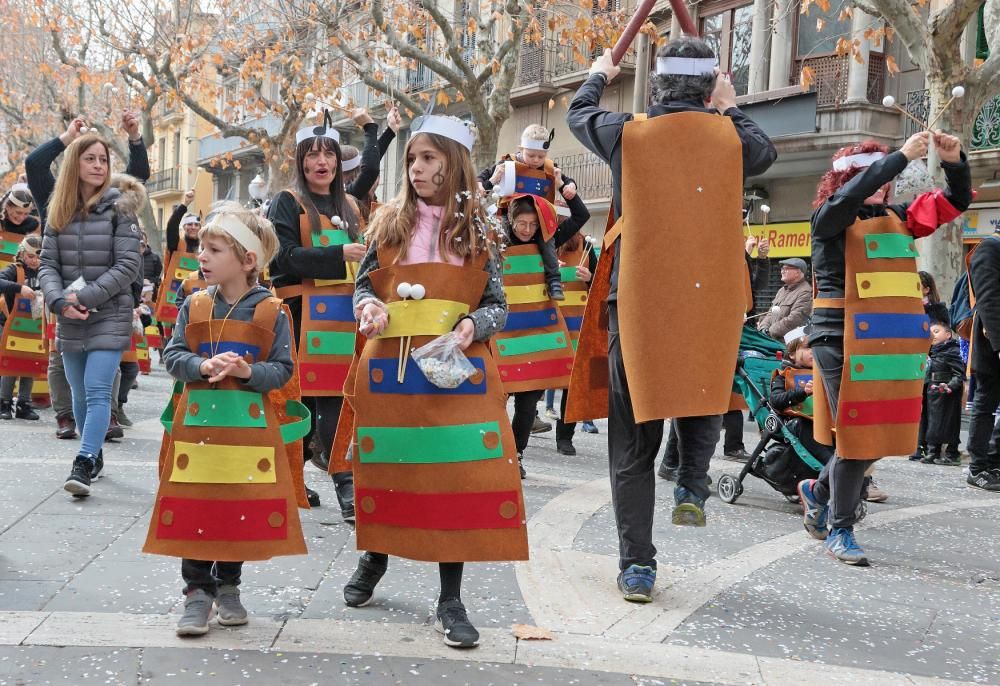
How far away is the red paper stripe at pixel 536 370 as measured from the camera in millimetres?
7436

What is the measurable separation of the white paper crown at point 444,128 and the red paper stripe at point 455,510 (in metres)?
1.27

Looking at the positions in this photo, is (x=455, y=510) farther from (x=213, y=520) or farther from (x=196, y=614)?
(x=196, y=614)

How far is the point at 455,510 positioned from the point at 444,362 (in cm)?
50

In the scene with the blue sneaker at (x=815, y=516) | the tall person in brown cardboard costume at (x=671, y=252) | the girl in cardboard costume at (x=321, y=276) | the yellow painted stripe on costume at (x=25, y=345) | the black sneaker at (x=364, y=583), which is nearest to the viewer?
the black sneaker at (x=364, y=583)

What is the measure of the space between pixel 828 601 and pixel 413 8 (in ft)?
52.8

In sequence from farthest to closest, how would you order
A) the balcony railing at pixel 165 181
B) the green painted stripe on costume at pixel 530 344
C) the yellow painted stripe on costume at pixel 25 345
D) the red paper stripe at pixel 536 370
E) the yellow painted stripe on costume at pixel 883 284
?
the balcony railing at pixel 165 181 → the yellow painted stripe on costume at pixel 25 345 → the green painted stripe on costume at pixel 530 344 → the red paper stripe at pixel 536 370 → the yellow painted stripe on costume at pixel 883 284

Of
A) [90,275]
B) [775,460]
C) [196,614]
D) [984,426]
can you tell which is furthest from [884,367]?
[90,275]

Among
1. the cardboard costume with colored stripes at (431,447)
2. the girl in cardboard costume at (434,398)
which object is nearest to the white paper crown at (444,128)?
the girl in cardboard costume at (434,398)

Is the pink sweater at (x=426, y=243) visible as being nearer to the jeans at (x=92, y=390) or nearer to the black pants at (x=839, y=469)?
the black pants at (x=839, y=469)

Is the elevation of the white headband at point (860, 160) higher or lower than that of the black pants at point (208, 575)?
higher

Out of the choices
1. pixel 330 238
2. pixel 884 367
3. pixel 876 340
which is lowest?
pixel 884 367

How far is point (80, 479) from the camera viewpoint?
5.73 metres

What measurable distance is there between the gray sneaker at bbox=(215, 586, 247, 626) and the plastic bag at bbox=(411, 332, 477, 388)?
1021 mm

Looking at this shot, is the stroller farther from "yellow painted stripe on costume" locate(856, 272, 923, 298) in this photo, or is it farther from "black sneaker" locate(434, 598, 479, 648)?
"black sneaker" locate(434, 598, 479, 648)
